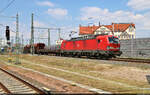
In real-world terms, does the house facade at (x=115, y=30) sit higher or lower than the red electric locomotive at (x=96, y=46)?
higher

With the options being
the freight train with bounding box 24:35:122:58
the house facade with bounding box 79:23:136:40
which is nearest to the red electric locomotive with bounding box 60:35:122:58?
the freight train with bounding box 24:35:122:58

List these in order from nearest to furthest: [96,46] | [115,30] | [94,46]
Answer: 1. [96,46]
2. [94,46]
3. [115,30]

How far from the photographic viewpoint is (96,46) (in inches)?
1047

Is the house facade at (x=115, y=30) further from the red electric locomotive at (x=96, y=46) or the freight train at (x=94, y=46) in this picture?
the red electric locomotive at (x=96, y=46)

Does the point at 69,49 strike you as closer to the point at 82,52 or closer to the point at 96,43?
the point at 82,52

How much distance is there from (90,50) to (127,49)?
31.9 feet

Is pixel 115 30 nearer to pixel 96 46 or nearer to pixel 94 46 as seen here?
pixel 94 46

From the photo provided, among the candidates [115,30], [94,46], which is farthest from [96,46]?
[115,30]

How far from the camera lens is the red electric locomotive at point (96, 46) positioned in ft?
80.6

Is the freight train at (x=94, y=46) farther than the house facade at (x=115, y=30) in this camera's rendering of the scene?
No

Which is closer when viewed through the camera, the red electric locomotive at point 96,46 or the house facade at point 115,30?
the red electric locomotive at point 96,46

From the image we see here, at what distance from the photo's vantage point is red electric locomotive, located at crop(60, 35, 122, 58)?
2456cm

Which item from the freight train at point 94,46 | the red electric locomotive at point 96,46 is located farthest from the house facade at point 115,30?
the red electric locomotive at point 96,46

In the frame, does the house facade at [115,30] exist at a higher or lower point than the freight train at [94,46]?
higher
